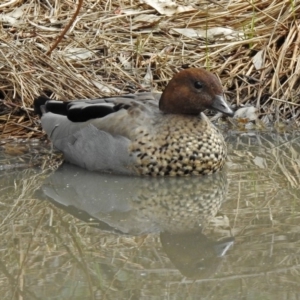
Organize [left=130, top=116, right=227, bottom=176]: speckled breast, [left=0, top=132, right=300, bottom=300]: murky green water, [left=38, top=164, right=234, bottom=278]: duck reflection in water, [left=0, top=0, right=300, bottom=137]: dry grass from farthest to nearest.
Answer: [left=0, top=0, right=300, bottom=137]: dry grass, [left=130, top=116, right=227, bottom=176]: speckled breast, [left=38, top=164, right=234, bottom=278]: duck reflection in water, [left=0, top=132, right=300, bottom=300]: murky green water

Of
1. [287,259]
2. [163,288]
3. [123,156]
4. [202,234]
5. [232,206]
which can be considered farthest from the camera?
[123,156]

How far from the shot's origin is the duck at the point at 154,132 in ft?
20.3

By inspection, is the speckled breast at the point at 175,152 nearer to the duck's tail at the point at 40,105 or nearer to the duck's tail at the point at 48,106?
the duck's tail at the point at 48,106

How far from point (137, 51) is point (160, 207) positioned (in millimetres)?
3085

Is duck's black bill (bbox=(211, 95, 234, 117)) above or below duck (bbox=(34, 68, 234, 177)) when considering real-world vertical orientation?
above

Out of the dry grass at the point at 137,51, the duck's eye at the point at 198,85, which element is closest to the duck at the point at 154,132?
the duck's eye at the point at 198,85

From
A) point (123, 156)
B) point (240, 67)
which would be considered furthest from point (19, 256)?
point (240, 67)

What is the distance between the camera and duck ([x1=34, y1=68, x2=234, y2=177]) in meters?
6.19

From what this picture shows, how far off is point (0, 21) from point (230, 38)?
223cm

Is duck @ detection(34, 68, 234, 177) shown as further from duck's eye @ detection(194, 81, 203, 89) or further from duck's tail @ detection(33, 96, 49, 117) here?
duck's tail @ detection(33, 96, 49, 117)

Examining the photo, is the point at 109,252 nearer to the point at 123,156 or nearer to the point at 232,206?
the point at 232,206

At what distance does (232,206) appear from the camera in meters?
5.34

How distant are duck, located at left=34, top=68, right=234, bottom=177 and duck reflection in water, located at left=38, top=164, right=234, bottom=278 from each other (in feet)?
0.31

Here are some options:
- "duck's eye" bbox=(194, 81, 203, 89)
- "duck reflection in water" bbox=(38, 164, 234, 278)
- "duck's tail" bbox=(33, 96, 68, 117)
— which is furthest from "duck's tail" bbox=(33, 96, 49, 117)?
"duck's eye" bbox=(194, 81, 203, 89)
